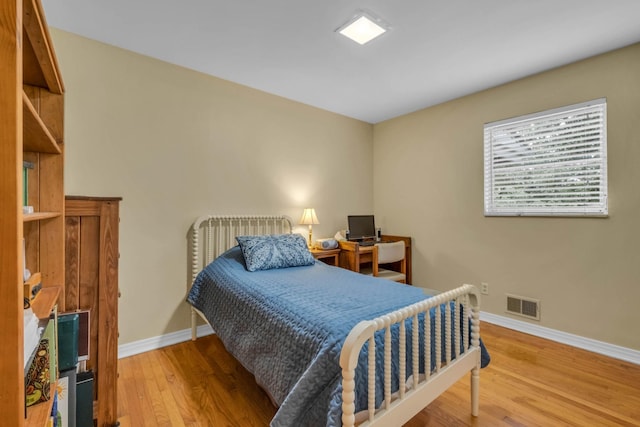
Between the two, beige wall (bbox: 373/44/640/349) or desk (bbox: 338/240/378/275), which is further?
desk (bbox: 338/240/378/275)

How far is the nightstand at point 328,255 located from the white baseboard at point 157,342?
1273 mm

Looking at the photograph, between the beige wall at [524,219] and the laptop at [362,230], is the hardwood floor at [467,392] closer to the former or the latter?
the beige wall at [524,219]

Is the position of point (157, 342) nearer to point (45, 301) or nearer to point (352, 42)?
point (45, 301)

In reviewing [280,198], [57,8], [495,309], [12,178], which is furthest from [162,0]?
[495,309]

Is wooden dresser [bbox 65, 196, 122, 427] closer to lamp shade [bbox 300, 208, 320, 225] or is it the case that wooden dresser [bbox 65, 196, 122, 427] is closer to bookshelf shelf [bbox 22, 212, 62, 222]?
bookshelf shelf [bbox 22, 212, 62, 222]

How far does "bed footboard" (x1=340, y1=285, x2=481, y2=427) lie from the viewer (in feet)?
3.40

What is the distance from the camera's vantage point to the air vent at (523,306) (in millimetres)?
2738

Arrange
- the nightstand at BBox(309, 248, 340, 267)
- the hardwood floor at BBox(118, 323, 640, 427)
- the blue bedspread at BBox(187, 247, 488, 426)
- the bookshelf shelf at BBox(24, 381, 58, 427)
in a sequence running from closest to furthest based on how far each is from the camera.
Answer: the bookshelf shelf at BBox(24, 381, 58, 427), the blue bedspread at BBox(187, 247, 488, 426), the hardwood floor at BBox(118, 323, 640, 427), the nightstand at BBox(309, 248, 340, 267)

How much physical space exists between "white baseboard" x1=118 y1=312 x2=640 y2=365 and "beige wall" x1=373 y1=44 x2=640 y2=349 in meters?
0.06

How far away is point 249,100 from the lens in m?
3.04

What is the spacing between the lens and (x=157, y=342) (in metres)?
2.52

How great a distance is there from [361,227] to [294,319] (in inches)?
94.4

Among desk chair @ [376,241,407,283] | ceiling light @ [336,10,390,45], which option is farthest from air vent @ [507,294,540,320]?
ceiling light @ [336,10,390,45]

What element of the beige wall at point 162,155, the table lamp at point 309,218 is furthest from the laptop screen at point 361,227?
the beige wall at point 162,155
